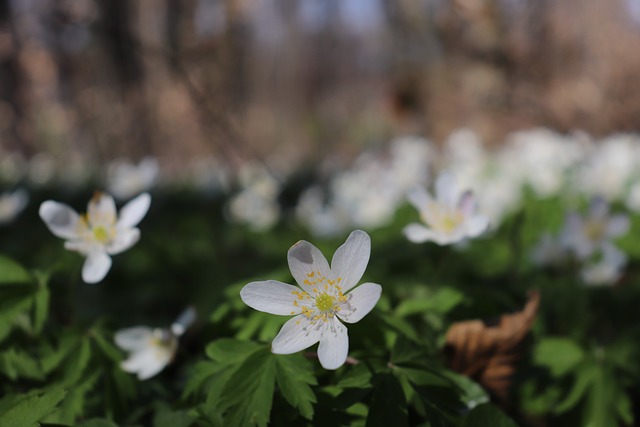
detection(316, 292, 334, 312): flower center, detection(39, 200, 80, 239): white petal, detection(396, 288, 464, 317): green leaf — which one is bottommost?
detection(396, 288, 464, 317): green leaf

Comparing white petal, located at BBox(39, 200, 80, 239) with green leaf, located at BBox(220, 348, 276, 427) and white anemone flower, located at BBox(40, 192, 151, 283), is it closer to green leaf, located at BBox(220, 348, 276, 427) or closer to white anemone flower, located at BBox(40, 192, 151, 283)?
white anemone flower, located at BBox(40, 192, 151, 283)

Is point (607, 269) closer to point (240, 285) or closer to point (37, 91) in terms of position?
point (240, 285)

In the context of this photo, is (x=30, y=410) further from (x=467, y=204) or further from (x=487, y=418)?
(x=467, y=204)

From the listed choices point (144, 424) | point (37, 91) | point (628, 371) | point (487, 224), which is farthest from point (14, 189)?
point (37, 91)

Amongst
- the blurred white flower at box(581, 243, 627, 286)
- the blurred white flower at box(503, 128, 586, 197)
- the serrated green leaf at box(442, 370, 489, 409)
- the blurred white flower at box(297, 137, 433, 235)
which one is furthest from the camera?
the blurred white flower at box(503, 128, 586, 197)

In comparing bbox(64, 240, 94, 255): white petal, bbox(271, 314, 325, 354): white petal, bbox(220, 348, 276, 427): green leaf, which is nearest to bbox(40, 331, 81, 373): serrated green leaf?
bbox(64, 240, 94, 255): white petal

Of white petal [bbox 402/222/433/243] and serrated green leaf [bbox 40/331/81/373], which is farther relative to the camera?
white petal [bbox 402/222/433/243]

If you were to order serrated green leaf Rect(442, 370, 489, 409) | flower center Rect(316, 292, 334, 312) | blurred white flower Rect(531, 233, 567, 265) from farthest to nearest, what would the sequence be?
blurred white flower Rect(531, 233, 567, 265) < serrated green leaf Rect(442, 370, 489, 409) < flower center Rect(316, 292, 334, 312)
